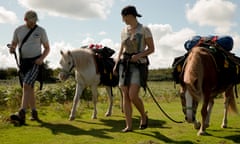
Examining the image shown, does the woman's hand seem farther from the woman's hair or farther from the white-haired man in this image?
the woman's hair

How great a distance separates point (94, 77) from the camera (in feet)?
28.3

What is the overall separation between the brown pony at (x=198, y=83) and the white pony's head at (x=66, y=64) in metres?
2.96

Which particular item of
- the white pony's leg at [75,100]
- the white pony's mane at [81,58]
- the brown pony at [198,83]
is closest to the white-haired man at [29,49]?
the white pony's mane at [81,58]

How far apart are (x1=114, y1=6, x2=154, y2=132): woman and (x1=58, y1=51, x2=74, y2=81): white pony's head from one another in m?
2.19

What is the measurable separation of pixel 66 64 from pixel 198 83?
11.4 ft

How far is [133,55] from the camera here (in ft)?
20.3

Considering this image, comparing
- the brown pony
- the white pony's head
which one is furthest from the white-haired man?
the brown pony

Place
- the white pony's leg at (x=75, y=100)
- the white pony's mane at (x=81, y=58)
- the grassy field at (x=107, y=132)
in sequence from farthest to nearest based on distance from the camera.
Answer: the white pony's mane at (x=81, y=58) < the white pony's leg at (x=75, y=100) < the grassy field at (x=107, y=132)

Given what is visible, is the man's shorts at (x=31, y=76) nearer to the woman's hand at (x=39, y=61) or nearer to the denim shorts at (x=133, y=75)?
the woman's hand at (x=39, y=61)

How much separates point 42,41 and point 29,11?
0.67 meters

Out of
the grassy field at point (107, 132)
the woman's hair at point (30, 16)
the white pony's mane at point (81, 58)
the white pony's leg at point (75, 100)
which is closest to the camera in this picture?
the grassy field at point (107, 132)

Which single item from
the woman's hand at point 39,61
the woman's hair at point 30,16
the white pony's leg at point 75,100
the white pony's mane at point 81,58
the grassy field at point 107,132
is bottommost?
the grassy field at point 107,132

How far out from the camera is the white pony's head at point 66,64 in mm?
8234

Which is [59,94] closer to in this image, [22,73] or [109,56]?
[109,56]
